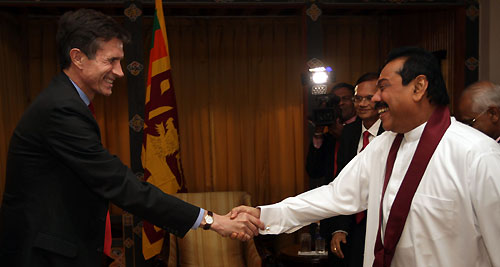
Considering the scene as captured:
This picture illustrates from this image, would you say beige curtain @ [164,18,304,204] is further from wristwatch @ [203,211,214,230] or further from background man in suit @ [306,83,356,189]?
wristwatch @ [203,211,214,230]

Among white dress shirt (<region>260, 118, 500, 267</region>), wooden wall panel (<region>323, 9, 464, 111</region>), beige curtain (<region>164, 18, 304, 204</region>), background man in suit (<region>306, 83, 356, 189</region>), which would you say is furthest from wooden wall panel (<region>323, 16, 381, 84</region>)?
white dress shirt (<region>260, 118, 500, 267</region>)

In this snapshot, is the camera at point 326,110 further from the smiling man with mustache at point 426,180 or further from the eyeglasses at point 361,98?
the smiling man with mustache at point 426,180

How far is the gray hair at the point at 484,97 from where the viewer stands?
2631 mm

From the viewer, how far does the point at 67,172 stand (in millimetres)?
1776

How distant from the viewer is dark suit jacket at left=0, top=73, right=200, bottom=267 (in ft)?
5.58

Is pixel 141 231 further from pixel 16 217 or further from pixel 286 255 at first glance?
pixel 16 217

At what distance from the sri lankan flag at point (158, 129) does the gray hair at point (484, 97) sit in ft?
7.57

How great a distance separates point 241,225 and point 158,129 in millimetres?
1673

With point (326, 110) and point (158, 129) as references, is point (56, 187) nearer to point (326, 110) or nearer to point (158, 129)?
point (326, 110)

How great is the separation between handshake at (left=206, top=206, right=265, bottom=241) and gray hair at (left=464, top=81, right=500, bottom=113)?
55.2 inches

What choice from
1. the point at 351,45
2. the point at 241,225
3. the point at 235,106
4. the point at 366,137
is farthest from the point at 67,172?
the point at 351,45

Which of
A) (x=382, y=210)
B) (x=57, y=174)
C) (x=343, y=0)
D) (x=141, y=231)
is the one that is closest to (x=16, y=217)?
(x=57, y=174)

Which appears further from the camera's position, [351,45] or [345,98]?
[351,45]

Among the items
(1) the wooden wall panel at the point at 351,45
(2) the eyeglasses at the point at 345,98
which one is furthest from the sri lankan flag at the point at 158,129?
(1) the wooden wall panel at the point at 351,45
